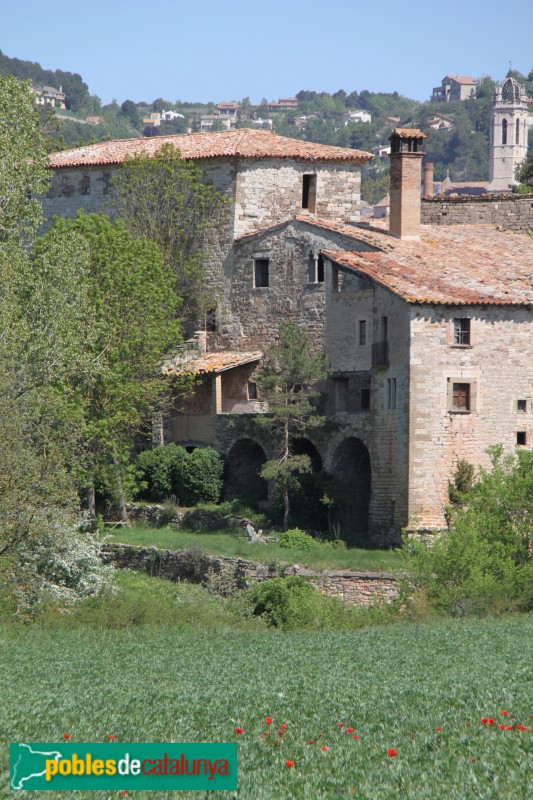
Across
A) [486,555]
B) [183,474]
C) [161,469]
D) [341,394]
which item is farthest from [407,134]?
[486,555]

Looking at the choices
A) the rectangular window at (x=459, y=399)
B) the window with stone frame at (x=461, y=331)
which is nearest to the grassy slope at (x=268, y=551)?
the rectangular window at (x=459, y=399)

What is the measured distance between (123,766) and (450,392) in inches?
932

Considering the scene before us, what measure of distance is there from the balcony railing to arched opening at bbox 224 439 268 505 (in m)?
6.18

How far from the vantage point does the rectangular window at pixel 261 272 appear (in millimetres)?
47219

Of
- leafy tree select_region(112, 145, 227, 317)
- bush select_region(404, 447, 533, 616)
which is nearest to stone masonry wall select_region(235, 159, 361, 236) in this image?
leafy tree select_region(112, 145, 227, 317)

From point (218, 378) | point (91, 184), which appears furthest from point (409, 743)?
point (91, 184)

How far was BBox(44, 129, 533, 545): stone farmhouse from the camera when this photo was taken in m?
38.6

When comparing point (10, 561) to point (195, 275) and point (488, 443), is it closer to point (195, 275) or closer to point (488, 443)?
point (488, 443)

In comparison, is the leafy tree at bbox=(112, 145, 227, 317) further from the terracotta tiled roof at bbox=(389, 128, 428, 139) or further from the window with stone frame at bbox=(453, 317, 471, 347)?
the window with stone frame at bbox=(453, 317, 471, 347)

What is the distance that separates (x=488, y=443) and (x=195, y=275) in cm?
1338

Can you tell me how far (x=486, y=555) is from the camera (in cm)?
3303

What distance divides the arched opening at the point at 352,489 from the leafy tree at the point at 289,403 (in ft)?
3.72

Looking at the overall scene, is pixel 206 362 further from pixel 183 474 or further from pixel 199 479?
pixel 199 479

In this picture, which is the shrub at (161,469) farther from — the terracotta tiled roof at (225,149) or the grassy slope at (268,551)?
the terracotta tiled roof at (225,149)
